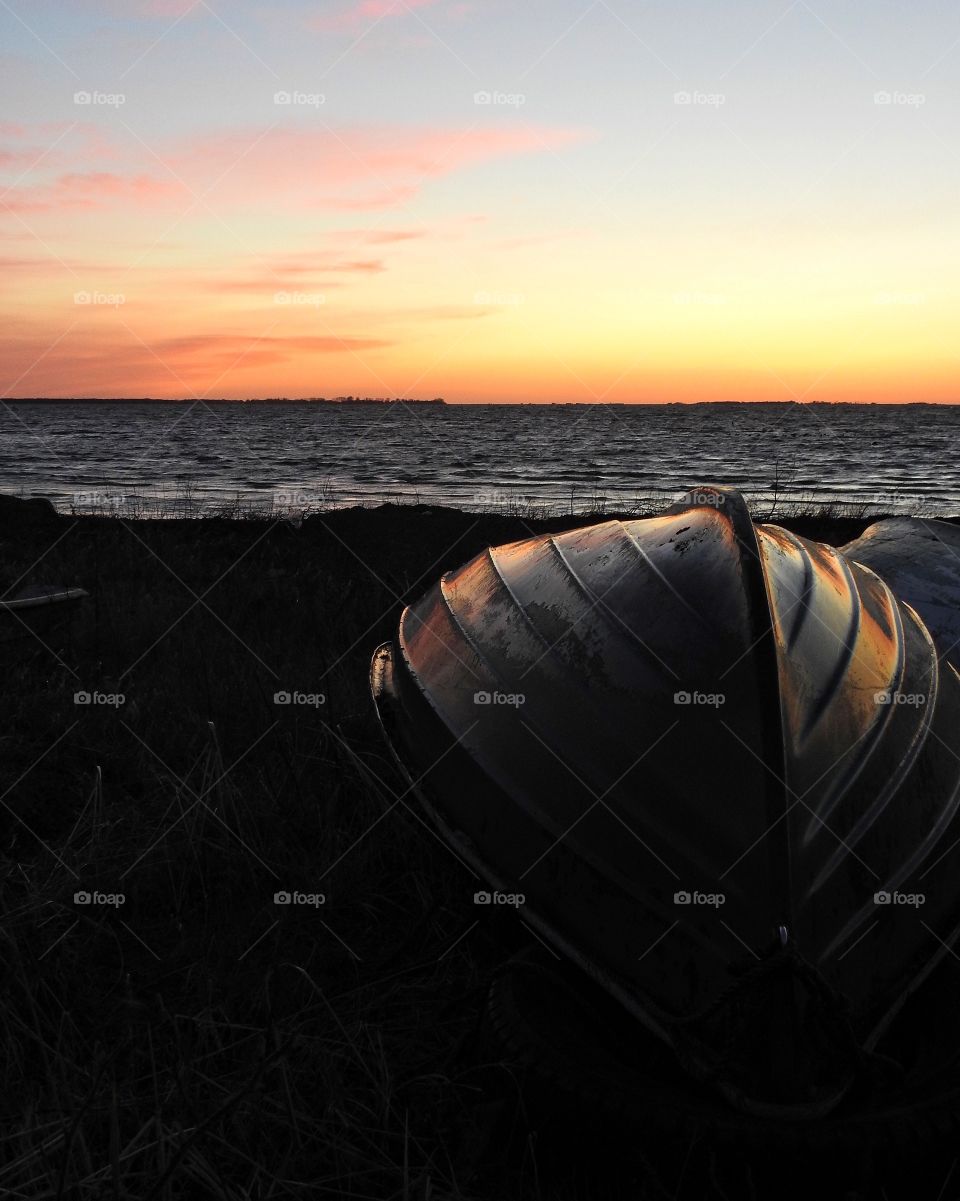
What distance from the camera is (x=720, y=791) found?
2.06m

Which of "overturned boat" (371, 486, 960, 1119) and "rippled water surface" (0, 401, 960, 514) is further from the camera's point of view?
"rippled water surface" (0, 401, 960, 514)

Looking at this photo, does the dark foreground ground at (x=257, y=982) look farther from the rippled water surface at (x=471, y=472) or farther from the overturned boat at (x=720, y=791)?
the rippled water surface at (x=471, y=472)

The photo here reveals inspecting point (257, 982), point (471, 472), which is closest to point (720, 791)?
point (257, 982)

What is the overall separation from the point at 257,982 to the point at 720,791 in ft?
4.16

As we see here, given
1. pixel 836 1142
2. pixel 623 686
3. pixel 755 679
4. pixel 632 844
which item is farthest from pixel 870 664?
pixel 836 1142

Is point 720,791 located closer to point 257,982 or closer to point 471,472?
point 257,982

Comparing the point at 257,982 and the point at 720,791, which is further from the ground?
the point at 720,791

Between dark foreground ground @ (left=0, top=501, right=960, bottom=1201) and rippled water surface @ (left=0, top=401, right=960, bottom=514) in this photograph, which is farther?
rippled water surface @ (left=0, top=401, right=960, bottom=514)

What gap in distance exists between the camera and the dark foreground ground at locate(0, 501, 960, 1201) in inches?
69.0

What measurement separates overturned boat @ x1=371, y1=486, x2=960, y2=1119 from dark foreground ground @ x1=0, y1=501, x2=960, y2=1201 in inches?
9.2

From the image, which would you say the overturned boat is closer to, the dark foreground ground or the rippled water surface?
the dark foreground ground

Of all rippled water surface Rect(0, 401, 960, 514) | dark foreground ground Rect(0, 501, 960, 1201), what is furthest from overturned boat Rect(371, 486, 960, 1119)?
rippled water surface Rect(0, 401, 960, 514)

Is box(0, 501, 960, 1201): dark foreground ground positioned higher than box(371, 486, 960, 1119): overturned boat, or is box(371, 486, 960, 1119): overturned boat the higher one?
box(371, 486, 960, 1119): overturned boat

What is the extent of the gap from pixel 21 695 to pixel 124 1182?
3.09 m
